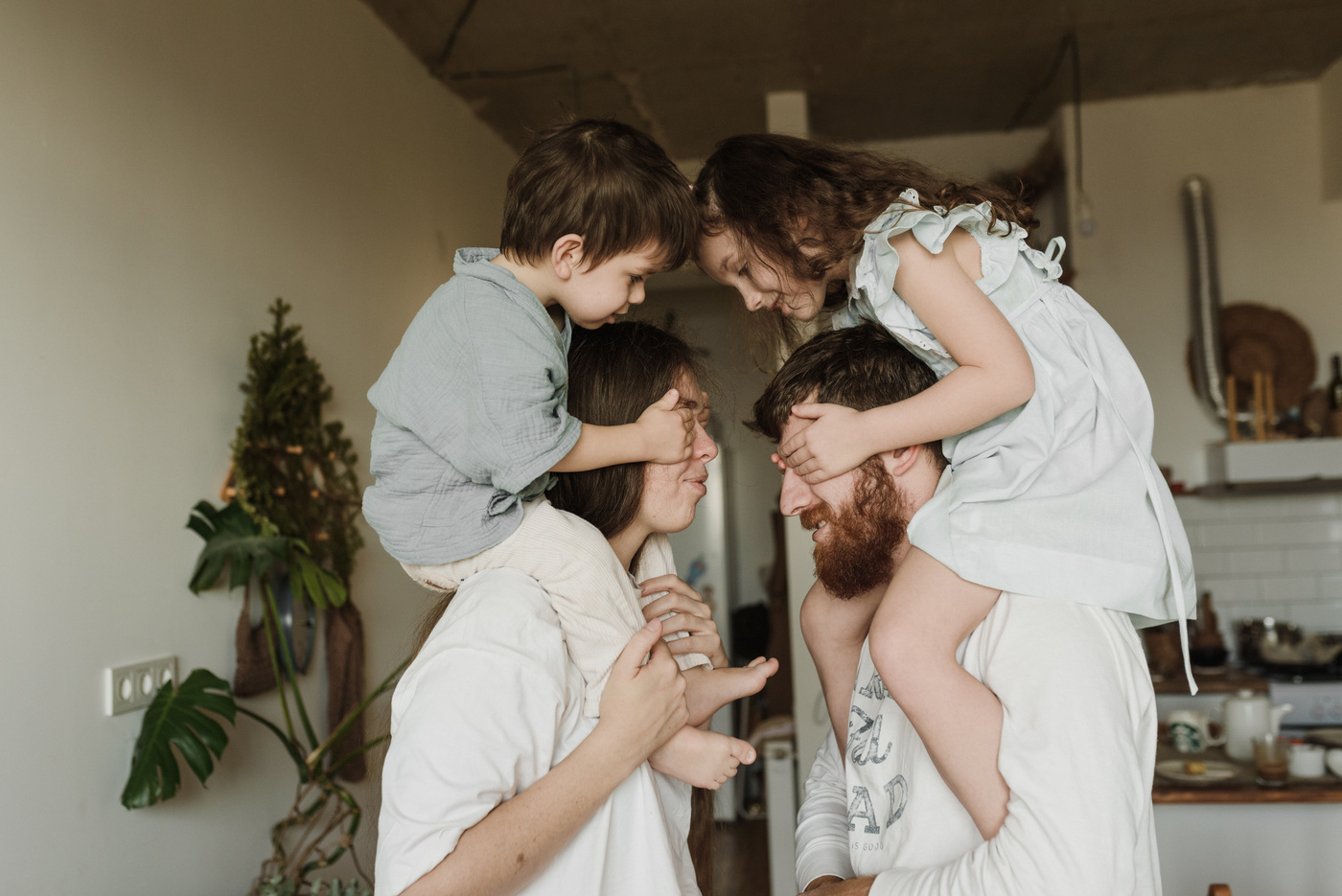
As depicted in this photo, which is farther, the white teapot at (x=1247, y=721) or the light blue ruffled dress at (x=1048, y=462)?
the white teapot at (x=1247, y=721)

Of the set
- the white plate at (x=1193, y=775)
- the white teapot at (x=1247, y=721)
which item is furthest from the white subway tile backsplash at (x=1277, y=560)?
the white plate at (x=1193, y=775)

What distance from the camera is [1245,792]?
2.67 metres

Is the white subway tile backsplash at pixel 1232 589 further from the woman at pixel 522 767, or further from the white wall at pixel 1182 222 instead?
the woman at pixel 522 767

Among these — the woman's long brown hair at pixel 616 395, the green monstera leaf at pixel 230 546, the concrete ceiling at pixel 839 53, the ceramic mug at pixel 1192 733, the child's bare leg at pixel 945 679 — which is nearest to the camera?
the child's bare leg at pixel 945 679

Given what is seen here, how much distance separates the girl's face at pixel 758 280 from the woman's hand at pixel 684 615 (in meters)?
0.47

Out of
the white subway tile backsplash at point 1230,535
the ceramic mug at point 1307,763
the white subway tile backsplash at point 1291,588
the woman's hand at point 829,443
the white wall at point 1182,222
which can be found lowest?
the ceramic mug at point 1307,763

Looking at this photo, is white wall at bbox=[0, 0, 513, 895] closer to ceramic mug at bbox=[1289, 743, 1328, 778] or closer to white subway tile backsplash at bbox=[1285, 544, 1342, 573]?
ceramic mug at bbox=[1289, 743, 1328, 778]

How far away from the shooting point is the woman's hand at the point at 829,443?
53.1 inches

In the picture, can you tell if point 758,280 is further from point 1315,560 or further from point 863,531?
point 1315,560

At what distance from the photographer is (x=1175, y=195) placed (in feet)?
16.6

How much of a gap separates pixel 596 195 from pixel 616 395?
295mm

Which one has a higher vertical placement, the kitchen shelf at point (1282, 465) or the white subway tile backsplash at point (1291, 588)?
the kitchen shelf at point (1282, 465)

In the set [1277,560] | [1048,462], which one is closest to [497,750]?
[1048,462]

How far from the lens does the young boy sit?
1300 mm
